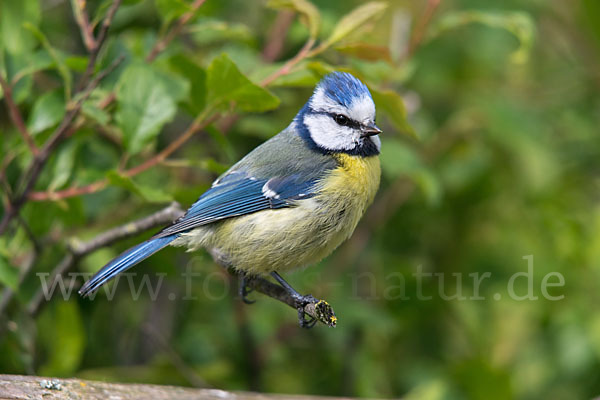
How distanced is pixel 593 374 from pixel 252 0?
239 centimetres

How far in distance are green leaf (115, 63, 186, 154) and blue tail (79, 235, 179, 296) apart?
0.32m

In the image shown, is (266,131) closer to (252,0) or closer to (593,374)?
(252,0)

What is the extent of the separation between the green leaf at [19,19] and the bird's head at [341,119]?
3.23ft

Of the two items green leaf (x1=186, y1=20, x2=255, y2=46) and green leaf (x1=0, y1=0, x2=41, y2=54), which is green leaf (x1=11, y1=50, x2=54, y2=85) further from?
green leaf (x1=186, y1=20, x2=255, y2=46)

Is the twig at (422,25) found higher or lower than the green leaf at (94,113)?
higher

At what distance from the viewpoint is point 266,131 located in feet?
9.29

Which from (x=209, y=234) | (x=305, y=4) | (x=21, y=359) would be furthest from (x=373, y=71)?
(x=21, y=359)

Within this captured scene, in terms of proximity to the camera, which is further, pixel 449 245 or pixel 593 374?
pixel 449 245

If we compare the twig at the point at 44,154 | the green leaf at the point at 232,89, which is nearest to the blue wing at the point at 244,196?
the green leaf at the point at 232,89

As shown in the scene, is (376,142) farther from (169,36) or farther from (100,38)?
(100,38)

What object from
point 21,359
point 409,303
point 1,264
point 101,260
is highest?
point 1,264

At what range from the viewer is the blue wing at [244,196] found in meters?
2.37

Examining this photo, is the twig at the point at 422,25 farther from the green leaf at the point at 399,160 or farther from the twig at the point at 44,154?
the twig at the point at 44,154

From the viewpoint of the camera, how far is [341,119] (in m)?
2.50
